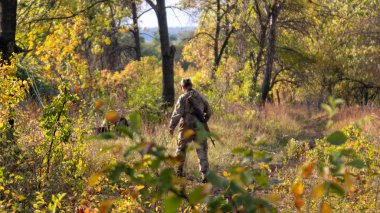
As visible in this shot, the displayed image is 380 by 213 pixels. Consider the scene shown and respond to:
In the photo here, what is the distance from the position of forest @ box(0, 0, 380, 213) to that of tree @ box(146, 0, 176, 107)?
0.03 metres

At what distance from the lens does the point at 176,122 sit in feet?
25.6

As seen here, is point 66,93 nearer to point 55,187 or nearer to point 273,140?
point 55,187

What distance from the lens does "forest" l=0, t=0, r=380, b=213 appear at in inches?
68.7

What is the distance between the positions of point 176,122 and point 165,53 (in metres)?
5.62

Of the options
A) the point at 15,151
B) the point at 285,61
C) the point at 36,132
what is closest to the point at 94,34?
the point at 36,132

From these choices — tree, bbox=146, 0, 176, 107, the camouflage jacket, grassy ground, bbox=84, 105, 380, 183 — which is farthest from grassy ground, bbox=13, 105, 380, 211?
tree, bbox=146, 0, 176, 107

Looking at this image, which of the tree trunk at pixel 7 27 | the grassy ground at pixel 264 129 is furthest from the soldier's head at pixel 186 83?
the tree trunk at pixel 7 27

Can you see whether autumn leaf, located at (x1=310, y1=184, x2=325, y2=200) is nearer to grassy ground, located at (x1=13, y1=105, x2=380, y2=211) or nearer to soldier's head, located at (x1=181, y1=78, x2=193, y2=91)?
grassy ground, located at (x1=13, y1=105, x2=380, y2=211)

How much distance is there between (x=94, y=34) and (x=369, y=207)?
646 centimetres

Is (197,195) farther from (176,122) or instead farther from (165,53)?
(165,53)

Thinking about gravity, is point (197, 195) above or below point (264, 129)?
above

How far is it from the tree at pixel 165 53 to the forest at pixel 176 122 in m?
0.03

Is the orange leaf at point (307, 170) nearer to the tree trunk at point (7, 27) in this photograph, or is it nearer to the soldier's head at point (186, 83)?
the soldier's head at point (186, 83)

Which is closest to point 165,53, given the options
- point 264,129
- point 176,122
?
point 264,129
